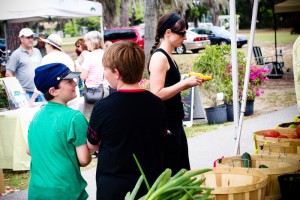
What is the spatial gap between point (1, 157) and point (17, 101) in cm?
94

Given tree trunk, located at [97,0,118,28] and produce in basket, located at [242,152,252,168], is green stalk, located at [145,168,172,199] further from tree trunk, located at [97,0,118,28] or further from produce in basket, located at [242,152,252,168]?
tree trunk, located at [97,0,118,28]

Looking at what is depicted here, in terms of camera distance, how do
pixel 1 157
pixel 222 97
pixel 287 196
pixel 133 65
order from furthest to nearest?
pixel 222 97 < pixel 1 157 < pixel 287 196 < pixel 133 65

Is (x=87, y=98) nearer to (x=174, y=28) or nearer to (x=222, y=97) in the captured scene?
(x=222, y=97)

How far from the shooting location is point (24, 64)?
31.9 feet

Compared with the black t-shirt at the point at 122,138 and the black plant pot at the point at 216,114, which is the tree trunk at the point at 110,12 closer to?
the black plant pot at the point at 216,114

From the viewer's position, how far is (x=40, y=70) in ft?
11.9

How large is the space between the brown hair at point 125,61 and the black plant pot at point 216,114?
8.41 metres

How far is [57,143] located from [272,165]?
160 centimetres

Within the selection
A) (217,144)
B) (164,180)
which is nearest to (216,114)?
(217,144)

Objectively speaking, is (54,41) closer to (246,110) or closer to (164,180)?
(164,180)

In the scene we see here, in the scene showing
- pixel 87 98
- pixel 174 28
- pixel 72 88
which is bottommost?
pixel 87 98

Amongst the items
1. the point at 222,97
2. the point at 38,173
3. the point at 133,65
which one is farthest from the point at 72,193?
the point at 222,97

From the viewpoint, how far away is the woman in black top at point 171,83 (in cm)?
408

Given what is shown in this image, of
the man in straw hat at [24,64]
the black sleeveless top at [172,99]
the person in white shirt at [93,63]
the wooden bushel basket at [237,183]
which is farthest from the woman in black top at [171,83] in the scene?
the man in straw hat at [24,64]
